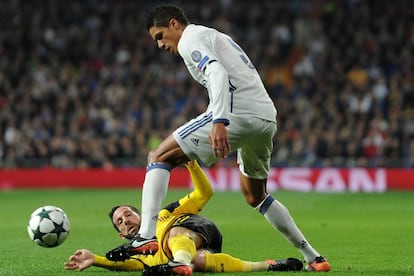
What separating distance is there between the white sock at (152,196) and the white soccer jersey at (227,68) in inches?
24.2

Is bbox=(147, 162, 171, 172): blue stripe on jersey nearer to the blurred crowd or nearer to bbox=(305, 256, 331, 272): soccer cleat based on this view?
bbox=(305, 256, 331, 272): soccer cleat

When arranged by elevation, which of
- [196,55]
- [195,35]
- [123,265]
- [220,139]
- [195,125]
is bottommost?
[123,265]

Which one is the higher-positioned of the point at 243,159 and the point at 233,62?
the point at 233,62

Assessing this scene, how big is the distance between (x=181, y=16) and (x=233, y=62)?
57cm

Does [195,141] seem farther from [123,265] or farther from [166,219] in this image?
[123,265]

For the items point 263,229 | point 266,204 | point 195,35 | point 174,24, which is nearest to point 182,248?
point 266,204

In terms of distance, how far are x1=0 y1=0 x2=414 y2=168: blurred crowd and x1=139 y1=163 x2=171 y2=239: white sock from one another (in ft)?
48.3

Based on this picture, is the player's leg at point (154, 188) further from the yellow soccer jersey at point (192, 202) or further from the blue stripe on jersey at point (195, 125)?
the yellow soccer jersey at point (192, 202)

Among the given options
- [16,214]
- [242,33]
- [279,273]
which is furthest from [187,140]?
[242,33]

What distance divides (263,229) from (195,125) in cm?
551

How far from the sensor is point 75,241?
10.6m

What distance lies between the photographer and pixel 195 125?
686 centimetres

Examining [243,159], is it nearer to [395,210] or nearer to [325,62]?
[395,210]

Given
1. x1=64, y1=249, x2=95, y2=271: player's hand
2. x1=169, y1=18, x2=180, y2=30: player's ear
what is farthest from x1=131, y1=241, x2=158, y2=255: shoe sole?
x1=169, y1=18, x2=180, y2=30: player's ear
